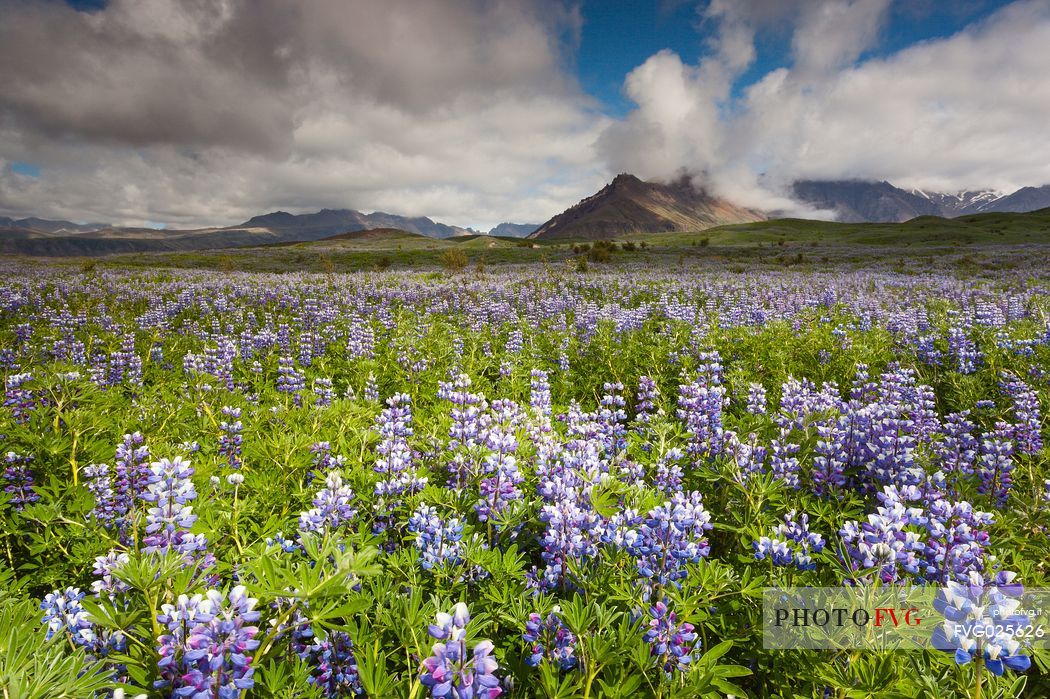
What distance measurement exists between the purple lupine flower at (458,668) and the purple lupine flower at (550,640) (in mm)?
497

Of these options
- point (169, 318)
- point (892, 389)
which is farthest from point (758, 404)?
point (169, 318)

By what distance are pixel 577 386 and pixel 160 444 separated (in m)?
5.61

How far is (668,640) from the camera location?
215 cm

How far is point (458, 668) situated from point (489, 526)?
1.40m

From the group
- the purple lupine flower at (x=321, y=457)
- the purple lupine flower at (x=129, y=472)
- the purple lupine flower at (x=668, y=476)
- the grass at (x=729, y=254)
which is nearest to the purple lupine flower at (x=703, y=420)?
the purple lupine flower at (x=668, y=476)

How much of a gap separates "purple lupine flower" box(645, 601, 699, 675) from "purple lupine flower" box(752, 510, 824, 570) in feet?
2.61

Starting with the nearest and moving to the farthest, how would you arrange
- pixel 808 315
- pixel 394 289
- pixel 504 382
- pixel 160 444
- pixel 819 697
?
1. pixel 819 697
2. pixel 160 444
3. pixel 504 382
4. pixel 808 315
5. pixel 394 289

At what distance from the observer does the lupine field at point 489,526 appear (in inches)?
71.6

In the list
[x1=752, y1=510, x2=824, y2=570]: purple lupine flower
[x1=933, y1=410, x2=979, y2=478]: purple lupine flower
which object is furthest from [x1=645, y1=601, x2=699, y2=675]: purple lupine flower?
[x1=933, y1=410, x2=979, y2=478]: purple lupine flower

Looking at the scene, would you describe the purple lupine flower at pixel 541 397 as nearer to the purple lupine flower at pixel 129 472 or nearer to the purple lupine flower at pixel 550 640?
the purple lupine flower at pixel 550 640

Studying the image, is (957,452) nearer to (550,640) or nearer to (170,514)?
(550,640)

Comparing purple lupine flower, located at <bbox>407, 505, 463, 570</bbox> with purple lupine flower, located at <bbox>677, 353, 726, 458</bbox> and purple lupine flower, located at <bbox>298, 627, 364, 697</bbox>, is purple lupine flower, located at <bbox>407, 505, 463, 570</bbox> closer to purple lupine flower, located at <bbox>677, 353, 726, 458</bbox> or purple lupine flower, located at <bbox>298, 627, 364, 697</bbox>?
purple lupine flower, located at <bbox>298, 627, 364, 697</bbox>

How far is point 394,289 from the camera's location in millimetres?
17688

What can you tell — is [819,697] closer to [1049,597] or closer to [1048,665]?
[1048,665]
